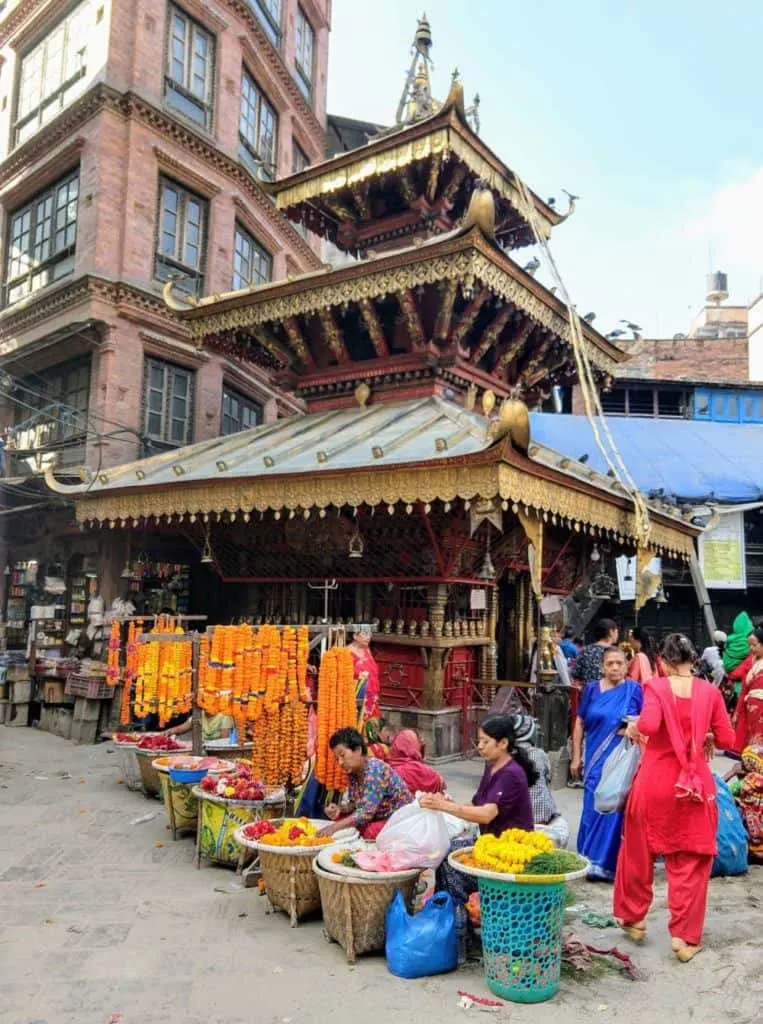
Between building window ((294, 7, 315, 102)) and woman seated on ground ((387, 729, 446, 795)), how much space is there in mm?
20875

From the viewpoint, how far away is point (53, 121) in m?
16.4

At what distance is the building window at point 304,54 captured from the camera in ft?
72.8

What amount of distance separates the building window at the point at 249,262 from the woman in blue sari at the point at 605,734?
568 inches

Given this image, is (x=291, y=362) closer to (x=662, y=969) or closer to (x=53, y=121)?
(x=53, y=121)

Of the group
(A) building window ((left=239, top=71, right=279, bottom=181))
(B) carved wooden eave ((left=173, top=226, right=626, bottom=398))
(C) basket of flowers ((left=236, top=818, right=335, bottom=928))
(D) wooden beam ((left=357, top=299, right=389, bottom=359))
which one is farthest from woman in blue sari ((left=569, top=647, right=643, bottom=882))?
(A) building window ((left=239, top=71, right=279, bottom=181))

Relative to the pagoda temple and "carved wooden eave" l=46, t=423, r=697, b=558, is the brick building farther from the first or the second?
"carved wooden eave" l=46, t=423, r=697, b=558

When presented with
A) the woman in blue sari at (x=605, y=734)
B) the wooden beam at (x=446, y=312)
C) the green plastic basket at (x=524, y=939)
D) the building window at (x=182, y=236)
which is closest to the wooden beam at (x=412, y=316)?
the wooden beam at (x=446, y=312)

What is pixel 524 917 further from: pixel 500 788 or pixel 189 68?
pixel 189 68

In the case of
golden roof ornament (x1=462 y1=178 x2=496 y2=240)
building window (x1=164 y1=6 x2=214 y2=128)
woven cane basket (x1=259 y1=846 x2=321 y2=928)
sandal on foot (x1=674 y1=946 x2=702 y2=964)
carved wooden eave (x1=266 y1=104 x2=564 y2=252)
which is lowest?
sandal on foot (x1=674 y1=946 x2=702 y2=964)

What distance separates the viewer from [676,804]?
4730 millimetres

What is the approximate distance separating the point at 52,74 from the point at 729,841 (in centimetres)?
1947

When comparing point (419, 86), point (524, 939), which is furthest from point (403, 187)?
point (524, 939)

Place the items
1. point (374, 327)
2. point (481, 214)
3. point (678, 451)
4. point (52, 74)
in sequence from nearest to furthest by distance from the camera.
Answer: point (481, 214), point (374, 327), point (52, 74), point (678, 451)

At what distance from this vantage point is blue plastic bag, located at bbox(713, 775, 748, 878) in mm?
6273
